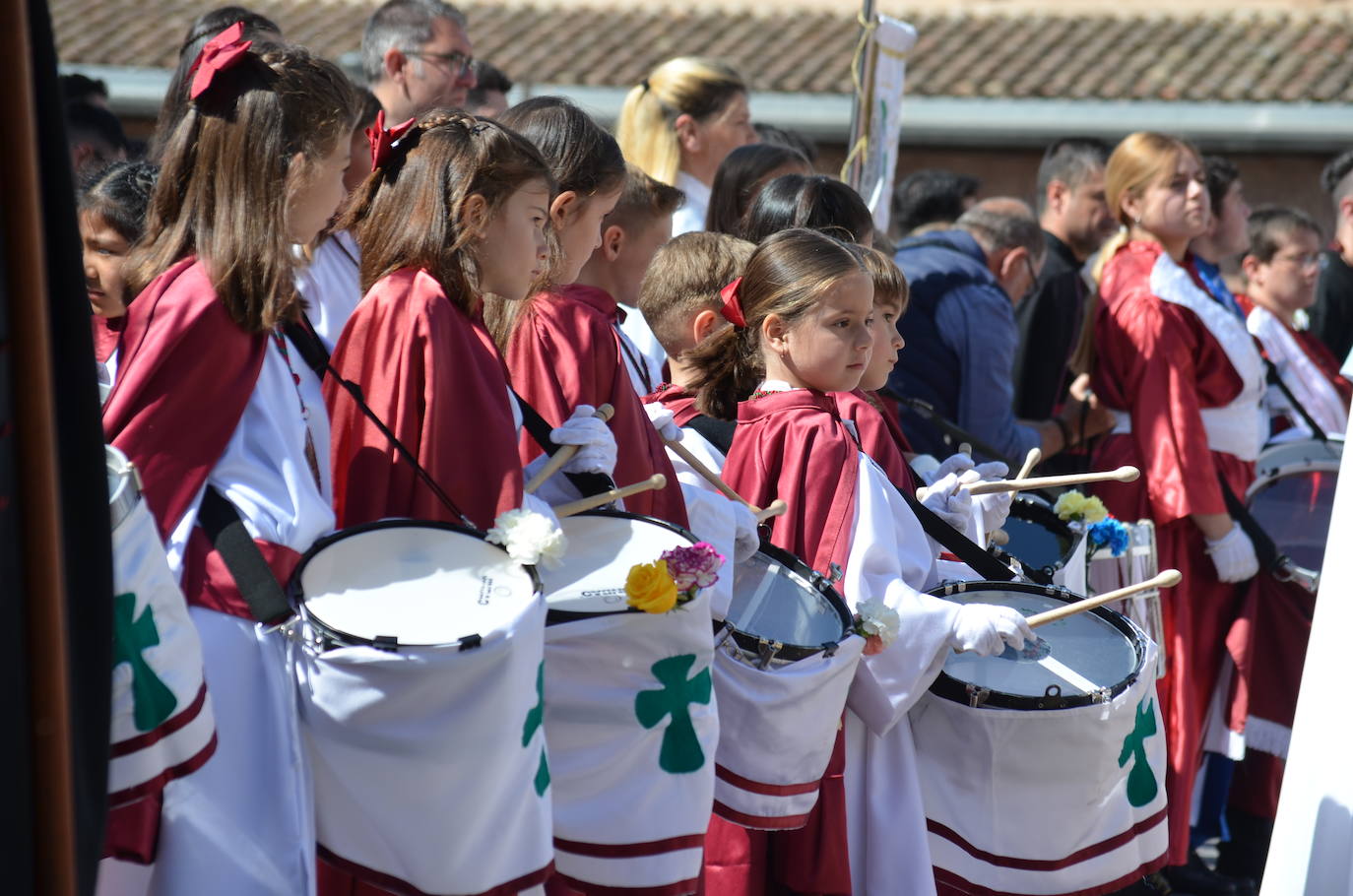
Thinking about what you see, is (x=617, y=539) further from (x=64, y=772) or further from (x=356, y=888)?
(x=64, y=772)

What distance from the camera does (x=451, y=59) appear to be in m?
5.21

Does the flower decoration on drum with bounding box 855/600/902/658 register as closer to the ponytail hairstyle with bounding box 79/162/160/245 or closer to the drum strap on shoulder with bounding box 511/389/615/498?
the drum strap on shoulder with bounding box 511/389/615/498

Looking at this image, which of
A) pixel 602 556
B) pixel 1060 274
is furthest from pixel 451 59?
pixel 602 556

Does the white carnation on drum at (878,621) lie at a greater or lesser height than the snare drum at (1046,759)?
greater

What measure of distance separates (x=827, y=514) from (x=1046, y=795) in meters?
0.69

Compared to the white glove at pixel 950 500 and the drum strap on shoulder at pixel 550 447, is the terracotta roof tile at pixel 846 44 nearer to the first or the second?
the white glove at pixel 950 500

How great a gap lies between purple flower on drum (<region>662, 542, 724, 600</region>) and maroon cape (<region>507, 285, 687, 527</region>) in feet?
1.70

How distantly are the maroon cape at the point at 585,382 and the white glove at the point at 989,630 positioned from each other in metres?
0.57

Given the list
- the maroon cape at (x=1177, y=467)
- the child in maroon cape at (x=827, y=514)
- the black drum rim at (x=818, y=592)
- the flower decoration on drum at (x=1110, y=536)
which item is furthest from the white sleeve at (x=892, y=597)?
the maroon cape at (x=1177, y=467)

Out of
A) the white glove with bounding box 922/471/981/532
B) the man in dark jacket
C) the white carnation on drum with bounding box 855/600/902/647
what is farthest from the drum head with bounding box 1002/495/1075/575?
the man in dark jacket

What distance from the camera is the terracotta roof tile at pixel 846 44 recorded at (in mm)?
15906

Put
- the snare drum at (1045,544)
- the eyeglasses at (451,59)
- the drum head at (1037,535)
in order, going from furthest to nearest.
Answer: the eyeglasses at (451,59) < the drum head at (1037,535) < the snare drum at (1045,544)

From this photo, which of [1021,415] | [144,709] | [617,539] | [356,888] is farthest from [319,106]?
[1021,415]

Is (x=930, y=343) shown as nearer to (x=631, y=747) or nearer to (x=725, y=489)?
(x=725, y=489)
